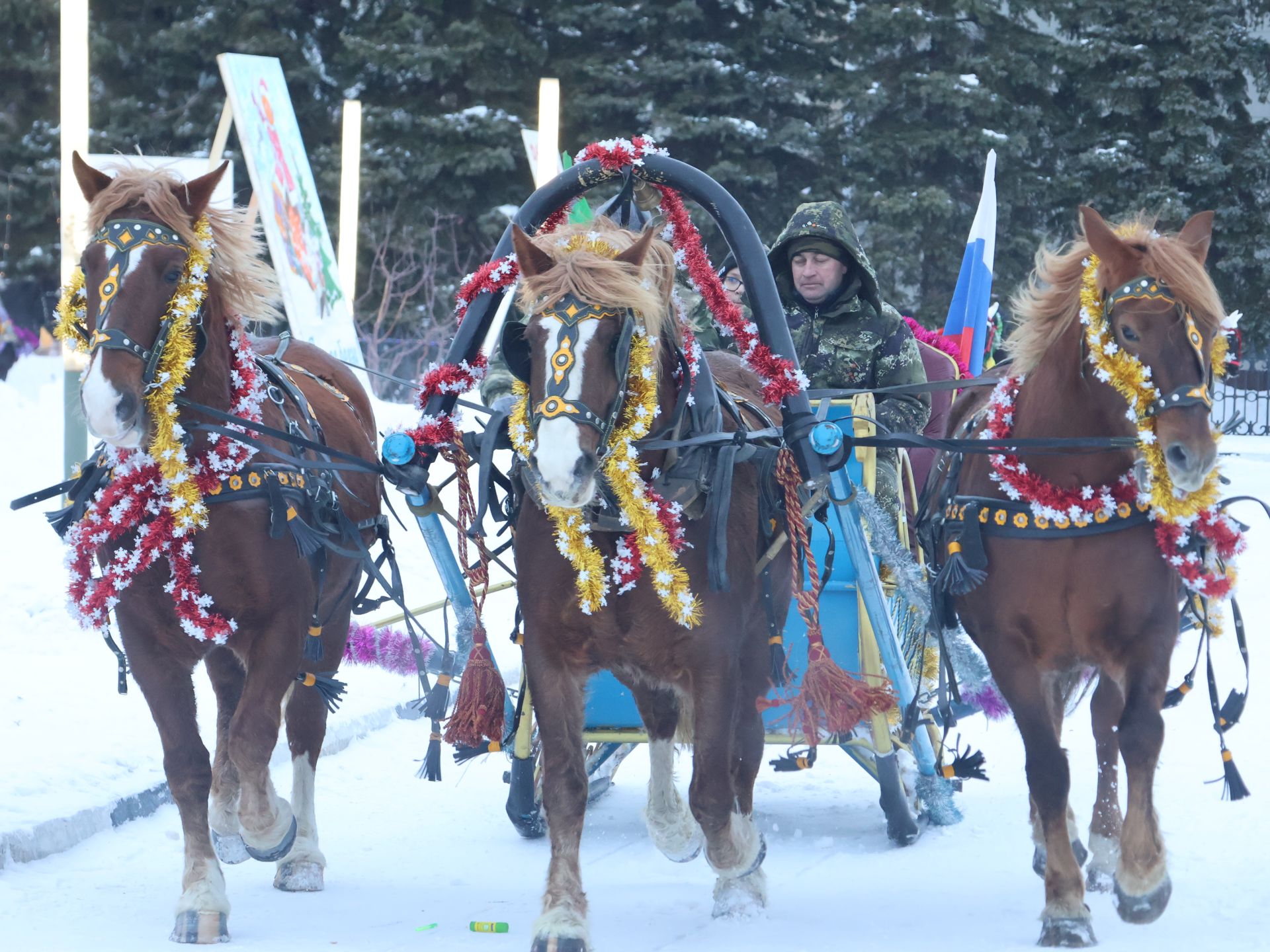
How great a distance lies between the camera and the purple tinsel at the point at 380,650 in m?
6.71

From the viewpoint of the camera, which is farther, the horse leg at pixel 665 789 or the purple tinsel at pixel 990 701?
the purple tinsel at pixel 990 701

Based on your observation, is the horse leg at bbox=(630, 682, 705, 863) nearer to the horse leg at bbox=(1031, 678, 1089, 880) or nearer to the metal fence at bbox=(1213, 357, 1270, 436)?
the horse leg at bbox=(1031, 678, 1089, 880)

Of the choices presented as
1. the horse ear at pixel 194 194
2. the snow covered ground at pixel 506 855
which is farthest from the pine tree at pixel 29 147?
the horse ear at pixel 194 194

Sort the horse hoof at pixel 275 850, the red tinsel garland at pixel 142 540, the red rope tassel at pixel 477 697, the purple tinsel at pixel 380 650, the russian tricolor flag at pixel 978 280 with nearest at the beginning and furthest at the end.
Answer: the red tinsel garland at pixel 142 540 → the horse hoof at pixel 275 850 → the red rope tassel at pixel 477 697 → the purple tinsel at pixel 380 650 → the russian tricolor flag at pixel 978 280

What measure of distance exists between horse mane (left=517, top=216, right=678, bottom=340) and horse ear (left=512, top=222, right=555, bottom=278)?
0.07ft

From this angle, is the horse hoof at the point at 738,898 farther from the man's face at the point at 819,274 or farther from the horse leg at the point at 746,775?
the man's face at the point at 819,274

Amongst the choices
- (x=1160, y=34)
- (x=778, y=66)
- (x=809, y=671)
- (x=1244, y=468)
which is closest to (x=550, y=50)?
(x=778, y=66)

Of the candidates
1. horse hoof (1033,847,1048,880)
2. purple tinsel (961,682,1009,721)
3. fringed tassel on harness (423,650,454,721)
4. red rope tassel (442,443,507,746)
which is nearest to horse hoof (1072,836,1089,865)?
horse hoof (1033,847,1048,880)

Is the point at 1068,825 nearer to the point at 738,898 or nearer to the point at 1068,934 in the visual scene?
the point at 1068,934

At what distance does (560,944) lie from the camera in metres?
3.91

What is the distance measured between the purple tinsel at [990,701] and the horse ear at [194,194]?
10.4ft

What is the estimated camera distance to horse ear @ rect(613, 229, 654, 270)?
3979mm

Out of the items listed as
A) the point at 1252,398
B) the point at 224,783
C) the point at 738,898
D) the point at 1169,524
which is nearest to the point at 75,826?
the point at 224,783

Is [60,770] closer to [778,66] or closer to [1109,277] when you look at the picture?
[1109,277]
